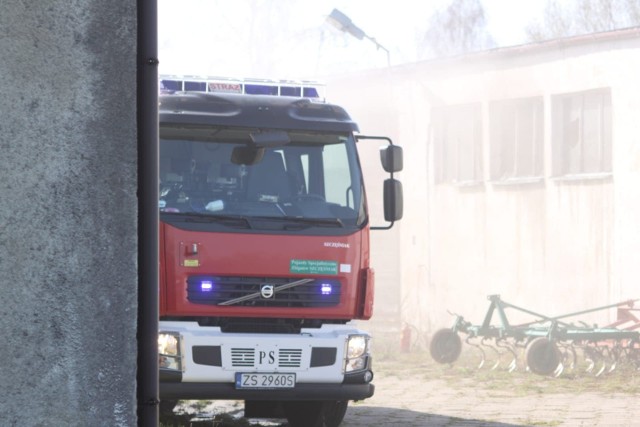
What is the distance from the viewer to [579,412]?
12.9m

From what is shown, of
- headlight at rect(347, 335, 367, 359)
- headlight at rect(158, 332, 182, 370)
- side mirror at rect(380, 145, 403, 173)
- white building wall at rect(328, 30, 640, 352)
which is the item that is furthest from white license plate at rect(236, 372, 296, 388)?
white building wall at rect(328, 30, 640, 352)

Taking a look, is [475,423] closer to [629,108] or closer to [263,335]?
[263,335]

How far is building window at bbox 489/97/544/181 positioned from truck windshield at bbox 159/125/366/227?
12.7 metres

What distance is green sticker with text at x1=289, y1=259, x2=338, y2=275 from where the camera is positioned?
9891 millimetres

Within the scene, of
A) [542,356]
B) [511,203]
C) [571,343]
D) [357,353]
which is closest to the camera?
[357,353]

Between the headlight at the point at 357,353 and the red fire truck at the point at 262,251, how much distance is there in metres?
0.01

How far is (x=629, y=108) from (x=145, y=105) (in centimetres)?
1736

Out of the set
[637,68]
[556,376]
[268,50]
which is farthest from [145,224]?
[268,50]

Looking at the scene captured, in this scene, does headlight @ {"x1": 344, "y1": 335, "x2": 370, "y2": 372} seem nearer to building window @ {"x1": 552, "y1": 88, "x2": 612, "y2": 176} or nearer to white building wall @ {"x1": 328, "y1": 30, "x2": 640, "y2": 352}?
white building wall @ {"x1": 328, "y1": 30, "x2": 640, "y2": 352}

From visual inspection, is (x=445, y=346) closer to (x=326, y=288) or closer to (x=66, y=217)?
(x=326, y=288)

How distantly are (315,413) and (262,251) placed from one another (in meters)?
2.08

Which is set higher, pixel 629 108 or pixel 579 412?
pixel 629 108

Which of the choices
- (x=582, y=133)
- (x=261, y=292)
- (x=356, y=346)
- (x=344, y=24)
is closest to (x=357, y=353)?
(x=356, y=346)

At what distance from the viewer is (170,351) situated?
9.56 metres
